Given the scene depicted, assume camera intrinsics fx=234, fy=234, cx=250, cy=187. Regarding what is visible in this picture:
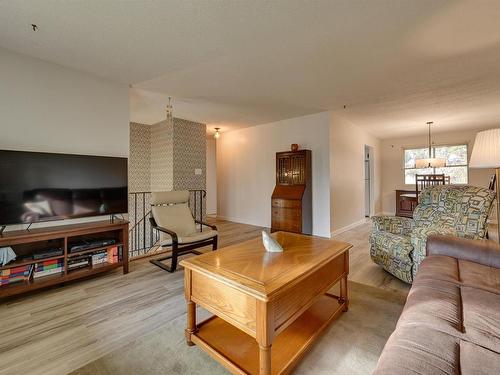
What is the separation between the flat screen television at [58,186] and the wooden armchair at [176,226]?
44cm

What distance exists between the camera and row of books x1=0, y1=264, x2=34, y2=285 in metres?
2.15

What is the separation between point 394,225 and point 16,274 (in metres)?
4.07

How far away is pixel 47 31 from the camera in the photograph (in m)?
2.12

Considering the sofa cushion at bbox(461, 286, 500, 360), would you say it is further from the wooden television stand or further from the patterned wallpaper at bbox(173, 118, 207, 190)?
the patterned wallpaper at bbox(173, 118, 207, 190)

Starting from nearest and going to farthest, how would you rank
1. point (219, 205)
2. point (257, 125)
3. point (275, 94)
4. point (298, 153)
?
point (275, 94), point (298, 153), point (257, 125), point (219, 205)

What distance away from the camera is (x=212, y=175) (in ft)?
24.8

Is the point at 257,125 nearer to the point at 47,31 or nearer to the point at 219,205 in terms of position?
the point at 219,205

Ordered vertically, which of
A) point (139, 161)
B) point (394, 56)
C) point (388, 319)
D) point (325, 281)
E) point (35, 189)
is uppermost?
point (394, 56)

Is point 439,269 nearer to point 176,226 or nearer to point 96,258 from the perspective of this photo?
point 176,226

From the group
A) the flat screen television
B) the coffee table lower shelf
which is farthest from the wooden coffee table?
the flat screen television

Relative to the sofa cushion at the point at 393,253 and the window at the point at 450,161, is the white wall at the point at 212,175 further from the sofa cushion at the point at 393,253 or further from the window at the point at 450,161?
the window at the point at 450,161

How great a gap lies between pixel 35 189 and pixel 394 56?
400 centimetres

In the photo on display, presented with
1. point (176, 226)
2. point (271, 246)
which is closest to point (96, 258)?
point (176, 226)

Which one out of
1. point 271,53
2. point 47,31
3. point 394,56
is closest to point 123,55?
point 47,31
